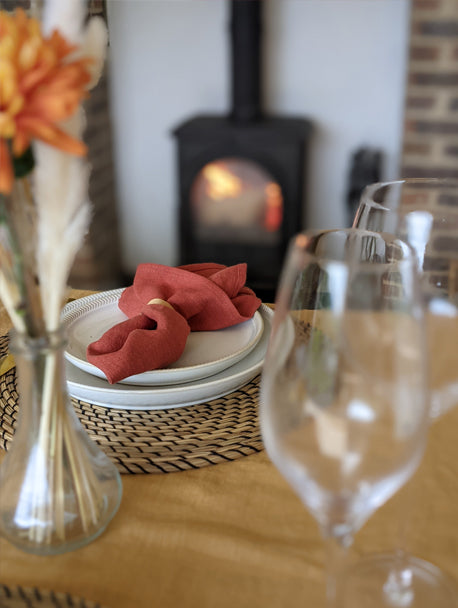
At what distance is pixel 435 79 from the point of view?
221 centimetres

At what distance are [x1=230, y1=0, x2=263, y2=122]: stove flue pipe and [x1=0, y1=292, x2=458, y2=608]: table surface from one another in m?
1.96

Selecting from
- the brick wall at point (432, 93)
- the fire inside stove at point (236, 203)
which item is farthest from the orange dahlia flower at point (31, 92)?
the fire inside stove at point (236, 203)

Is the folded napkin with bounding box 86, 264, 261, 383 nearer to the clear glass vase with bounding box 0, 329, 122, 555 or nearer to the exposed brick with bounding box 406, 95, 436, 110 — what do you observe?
the clear glass vase with bounding box 0, 329, 122, 555

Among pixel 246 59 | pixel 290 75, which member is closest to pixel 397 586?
pixel 246 59

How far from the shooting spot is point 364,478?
1.40 feet

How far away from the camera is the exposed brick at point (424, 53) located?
7.12 feet

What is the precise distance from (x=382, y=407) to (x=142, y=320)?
1.29 ft

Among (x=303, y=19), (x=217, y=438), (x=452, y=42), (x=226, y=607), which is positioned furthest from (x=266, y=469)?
(x=303, y=19)

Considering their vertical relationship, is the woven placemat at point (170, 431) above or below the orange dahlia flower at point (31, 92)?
below

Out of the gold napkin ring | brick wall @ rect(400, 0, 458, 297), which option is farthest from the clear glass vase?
brick wall @ rect(400, 0, 458, 297)

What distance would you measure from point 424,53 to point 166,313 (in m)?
1.78

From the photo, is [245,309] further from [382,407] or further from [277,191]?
[277,191]

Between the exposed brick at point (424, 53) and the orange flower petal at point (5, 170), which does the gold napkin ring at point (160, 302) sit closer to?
the orange flower petal at point (5, 170)

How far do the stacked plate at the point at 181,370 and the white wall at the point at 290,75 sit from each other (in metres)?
1.84
